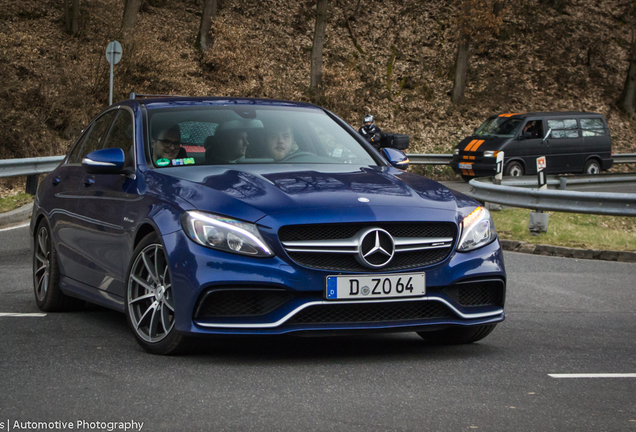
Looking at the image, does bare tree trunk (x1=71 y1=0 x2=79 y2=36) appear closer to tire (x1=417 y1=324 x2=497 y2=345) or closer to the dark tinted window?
the dark tinted window

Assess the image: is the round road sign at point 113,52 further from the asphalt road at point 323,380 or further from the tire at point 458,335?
the tire at point 458,335

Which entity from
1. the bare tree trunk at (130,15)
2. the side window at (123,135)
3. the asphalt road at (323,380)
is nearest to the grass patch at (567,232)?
the asphalt road at (323,380)

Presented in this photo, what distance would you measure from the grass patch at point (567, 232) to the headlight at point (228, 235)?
8.21m

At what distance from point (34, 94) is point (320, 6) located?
41.4 ft

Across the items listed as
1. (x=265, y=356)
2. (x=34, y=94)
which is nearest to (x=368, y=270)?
(x=265, y=356)

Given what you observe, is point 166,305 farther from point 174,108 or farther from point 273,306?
point 174,108

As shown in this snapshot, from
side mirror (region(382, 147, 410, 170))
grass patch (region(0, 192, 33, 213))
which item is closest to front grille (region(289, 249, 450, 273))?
side mirror (region(382, 147, 410, 170))

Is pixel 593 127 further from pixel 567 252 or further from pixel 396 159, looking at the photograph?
pixel 396 159

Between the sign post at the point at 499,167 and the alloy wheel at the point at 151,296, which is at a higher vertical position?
the alloy wheel at the point at 151,296

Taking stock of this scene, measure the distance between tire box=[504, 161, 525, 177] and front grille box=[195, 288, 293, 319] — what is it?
2130 cm

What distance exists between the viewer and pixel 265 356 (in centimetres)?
518

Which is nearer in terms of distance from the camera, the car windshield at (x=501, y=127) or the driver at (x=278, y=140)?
the driver at (x=278, y=140)

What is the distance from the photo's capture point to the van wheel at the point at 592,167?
90.8ft

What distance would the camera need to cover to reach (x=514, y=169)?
25.5m
